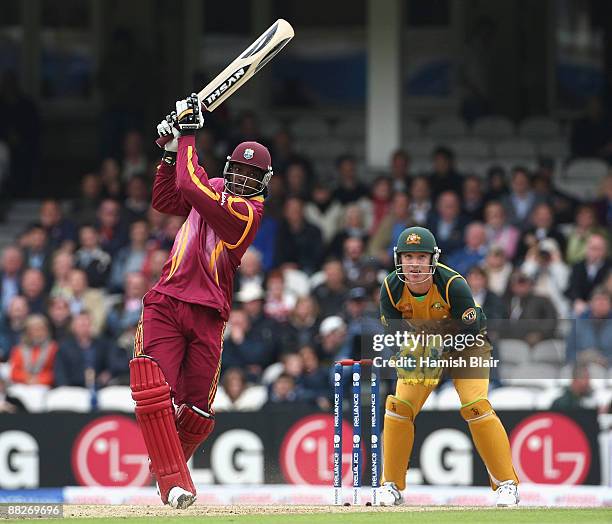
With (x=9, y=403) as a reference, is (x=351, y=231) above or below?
above

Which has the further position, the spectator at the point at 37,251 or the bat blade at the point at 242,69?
the spectator at the point at 37,251

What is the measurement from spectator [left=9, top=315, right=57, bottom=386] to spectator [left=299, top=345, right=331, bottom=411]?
2.42 metres

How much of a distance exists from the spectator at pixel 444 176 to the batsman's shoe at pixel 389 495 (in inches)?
282

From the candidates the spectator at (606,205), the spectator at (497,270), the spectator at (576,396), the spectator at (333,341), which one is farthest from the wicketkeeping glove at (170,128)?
the spectator at (606,205)

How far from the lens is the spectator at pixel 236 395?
45.9 ft

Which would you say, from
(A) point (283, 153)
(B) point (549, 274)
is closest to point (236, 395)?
(B) point (549, 274)

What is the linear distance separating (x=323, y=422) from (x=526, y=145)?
6.44m

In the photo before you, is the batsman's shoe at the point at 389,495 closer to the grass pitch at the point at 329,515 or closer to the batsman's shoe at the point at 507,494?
the grass pitch at the point at 329,515

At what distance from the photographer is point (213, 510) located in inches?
380

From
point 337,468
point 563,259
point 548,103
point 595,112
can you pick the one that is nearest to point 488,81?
point 548,103

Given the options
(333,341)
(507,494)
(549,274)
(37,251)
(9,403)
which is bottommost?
(507,494)

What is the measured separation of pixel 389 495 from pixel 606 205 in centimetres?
730

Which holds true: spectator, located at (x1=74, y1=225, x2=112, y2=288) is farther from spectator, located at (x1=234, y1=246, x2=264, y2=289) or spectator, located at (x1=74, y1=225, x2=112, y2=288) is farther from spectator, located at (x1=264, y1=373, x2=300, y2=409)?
spectator, located at (x1=264, y1=373, x2=300, y2=409)

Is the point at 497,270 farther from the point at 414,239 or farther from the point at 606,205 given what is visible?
the point at 414,239
